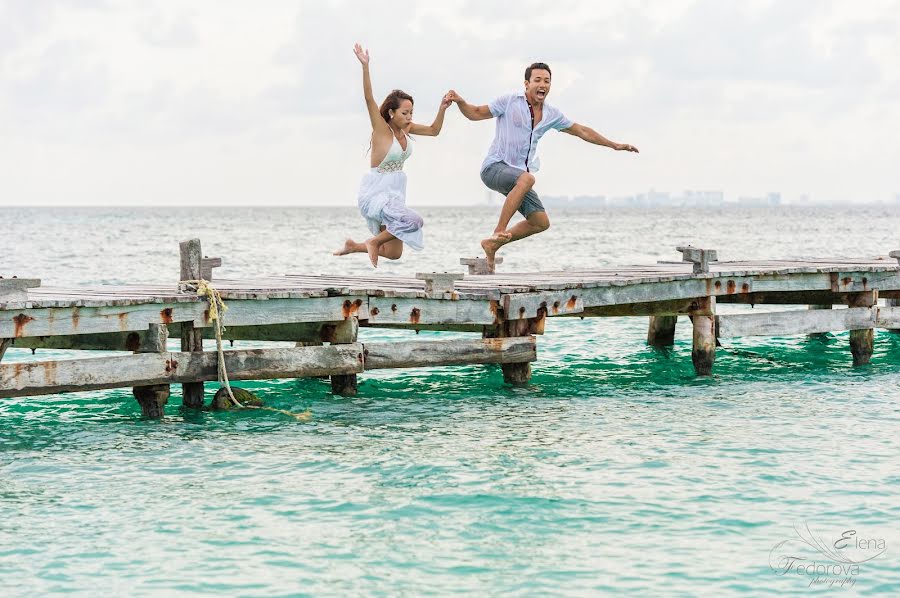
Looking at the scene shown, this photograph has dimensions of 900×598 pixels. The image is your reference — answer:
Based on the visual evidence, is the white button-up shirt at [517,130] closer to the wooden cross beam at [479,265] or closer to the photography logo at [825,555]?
the wooden cross beam at [479,265]

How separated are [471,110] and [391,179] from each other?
1.21m

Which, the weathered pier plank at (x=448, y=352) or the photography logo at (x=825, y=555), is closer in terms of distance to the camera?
the photography logo at (x=825, y=555)

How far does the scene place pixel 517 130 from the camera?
12914 mm

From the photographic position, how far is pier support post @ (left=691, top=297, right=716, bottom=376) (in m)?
13.8

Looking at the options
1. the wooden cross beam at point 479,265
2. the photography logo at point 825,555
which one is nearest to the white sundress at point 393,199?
the wooden cross beam at point 479,265

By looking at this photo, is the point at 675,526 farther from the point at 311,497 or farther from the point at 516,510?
the point at 311,497

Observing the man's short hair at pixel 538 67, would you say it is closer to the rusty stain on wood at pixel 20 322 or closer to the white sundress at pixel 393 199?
the white sundress at pixel 393 199

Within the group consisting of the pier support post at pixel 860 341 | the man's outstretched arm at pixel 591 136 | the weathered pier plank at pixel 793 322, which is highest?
the man's outstretched arm at pixel 591 136

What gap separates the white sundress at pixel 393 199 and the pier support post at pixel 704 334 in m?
3.52

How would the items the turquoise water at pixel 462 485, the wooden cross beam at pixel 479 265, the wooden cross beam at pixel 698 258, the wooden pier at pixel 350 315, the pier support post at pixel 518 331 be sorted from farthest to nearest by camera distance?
1. the wooden cross beam at pixel 479 265
2. the wooden cross beam at pixel 698 258
3. the pier support post at pixel 518 331
4. the wooden pier at pixel 350 315
5. the turquoise water at pixel 462 485

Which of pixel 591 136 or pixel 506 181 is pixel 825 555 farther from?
pixel 591 136

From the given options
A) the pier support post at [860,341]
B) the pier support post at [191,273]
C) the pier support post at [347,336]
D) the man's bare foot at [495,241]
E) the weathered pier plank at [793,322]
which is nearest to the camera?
the pier support post at [191,273]

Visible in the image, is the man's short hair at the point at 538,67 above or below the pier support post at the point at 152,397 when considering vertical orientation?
above

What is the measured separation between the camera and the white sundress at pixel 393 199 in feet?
40.2
